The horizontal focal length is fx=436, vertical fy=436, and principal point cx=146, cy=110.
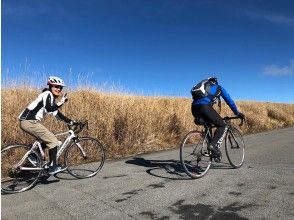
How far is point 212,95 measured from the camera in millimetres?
9016

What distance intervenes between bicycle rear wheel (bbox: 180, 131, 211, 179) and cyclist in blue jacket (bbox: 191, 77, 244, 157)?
0.18 meters

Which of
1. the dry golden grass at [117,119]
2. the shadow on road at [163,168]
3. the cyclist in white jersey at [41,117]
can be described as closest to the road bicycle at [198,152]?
the shadow on road at [163,168]

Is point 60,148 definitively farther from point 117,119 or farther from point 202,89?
point 117,119

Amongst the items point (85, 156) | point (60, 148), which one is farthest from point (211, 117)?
point (60, 148)

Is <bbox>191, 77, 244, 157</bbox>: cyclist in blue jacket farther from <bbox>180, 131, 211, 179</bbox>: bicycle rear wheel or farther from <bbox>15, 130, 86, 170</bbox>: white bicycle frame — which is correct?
<bbox>15, 130, 86, 170</bbox>: white bicycle frame

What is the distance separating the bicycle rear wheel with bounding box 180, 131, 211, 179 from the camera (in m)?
8.80

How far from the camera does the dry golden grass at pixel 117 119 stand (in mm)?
11258

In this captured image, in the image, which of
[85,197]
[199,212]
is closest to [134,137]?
[85,197]

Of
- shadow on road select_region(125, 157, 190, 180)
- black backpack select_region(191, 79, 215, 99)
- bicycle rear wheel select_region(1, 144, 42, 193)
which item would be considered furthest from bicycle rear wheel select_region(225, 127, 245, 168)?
bicycle rear wheel select_region(1, 144, 42, 193)

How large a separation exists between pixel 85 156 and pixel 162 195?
7.80 feet

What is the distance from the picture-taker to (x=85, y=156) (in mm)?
9180

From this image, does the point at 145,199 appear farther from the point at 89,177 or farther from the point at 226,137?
the point at 226,137

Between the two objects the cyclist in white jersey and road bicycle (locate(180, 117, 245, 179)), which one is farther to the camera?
road bicycle (locate(180, 117, 245, 179))

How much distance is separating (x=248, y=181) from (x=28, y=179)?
13.8 feet
